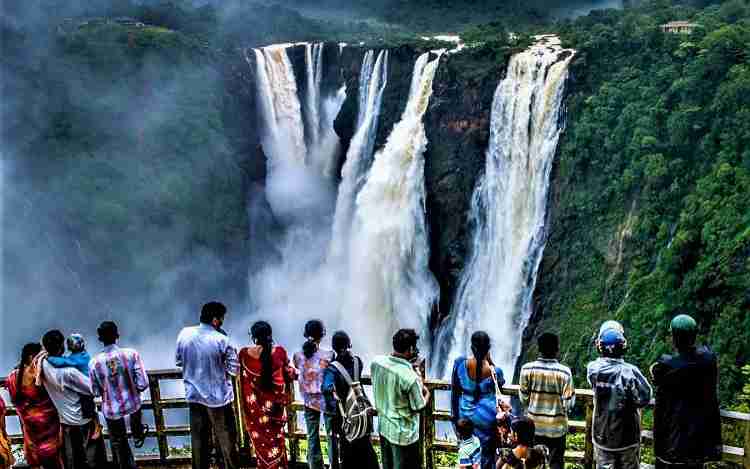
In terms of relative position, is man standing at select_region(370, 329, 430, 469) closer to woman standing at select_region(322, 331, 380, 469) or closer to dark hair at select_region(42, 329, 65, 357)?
woman standing at select_region(322, 331, 380, 469)

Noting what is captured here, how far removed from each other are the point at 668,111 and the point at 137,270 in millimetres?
16221

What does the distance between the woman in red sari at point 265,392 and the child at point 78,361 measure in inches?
48.9

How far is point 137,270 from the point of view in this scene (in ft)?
76.2

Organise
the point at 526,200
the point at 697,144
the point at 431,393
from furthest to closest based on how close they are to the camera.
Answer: the point at 526,200 → the point at 697,144 → the point at 431,393

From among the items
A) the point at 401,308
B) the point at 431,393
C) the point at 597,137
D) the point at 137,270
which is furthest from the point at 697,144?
the point at 137,270

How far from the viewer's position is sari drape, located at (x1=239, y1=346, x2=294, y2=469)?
5543 millimetres

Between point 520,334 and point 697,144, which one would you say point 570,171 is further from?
point 520,334

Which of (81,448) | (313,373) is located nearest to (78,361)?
(81,448)

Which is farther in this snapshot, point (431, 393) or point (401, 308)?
point (401, 308)

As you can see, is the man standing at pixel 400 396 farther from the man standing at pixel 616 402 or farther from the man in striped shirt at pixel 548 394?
the man standing at pixel 616 402

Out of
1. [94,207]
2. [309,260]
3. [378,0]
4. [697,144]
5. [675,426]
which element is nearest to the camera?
[675,426]

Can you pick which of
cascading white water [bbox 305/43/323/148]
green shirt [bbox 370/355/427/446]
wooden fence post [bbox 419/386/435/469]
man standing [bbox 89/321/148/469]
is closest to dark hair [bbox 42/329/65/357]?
man standing [bbox 89/321/148/469]

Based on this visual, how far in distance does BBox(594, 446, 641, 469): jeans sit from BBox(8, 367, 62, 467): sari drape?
4.23 metres

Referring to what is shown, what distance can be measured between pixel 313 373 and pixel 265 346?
0.46 metres
